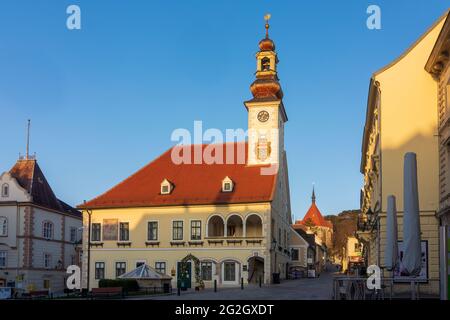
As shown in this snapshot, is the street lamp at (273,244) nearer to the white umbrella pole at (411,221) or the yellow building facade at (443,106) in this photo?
the yellow building facade at (443,106)

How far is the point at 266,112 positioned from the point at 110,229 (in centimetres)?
1690

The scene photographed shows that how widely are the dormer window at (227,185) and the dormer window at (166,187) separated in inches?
181

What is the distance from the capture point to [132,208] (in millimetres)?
48500

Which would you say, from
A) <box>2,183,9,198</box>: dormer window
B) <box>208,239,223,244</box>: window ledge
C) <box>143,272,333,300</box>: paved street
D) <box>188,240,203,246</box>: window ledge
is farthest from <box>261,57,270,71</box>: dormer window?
<box>2,183,9,198</box>: dormer window

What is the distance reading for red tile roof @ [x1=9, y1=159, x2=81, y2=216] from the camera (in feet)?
180

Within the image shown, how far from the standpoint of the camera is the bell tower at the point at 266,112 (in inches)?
1992

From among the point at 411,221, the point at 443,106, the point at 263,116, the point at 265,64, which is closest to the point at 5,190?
the point at 263,116

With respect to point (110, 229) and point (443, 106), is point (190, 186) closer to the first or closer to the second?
point (110, 229)

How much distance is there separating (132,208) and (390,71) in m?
27.4

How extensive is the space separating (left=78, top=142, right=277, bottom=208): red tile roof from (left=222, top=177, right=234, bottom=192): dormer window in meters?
0.34

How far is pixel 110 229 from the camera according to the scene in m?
48.9

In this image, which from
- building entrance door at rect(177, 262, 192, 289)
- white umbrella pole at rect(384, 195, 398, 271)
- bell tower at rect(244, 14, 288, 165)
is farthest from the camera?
bell tower at rect(244, 14, 288, 165)

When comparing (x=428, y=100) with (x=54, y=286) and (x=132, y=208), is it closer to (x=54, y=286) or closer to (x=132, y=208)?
(x=132, y=208)

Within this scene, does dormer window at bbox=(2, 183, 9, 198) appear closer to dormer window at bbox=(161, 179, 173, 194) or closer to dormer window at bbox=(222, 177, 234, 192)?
dormer window at bbox=(161, 179, 173, 194)
